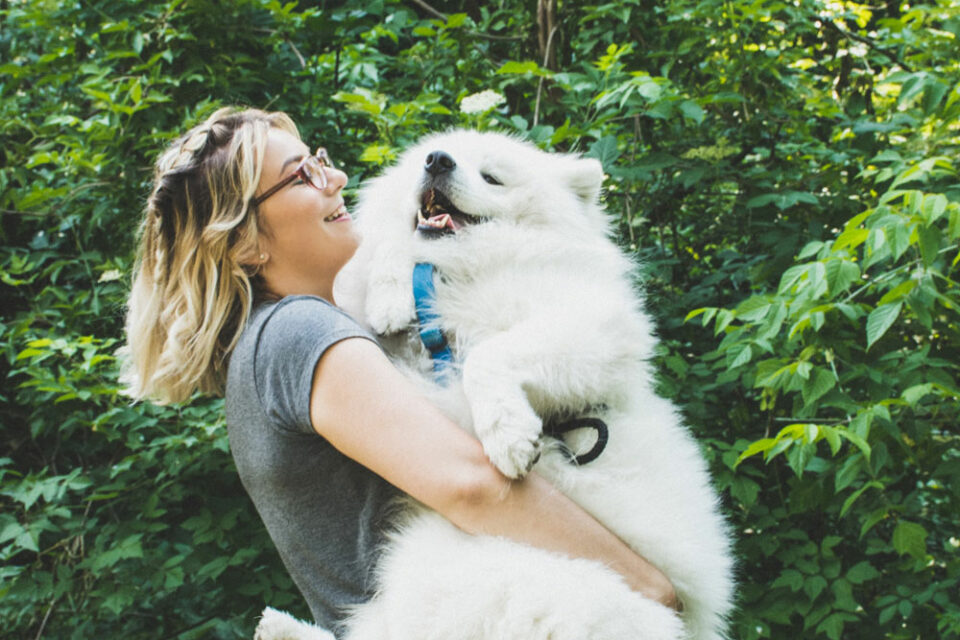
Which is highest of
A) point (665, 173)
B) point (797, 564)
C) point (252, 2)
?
point (252, 2)

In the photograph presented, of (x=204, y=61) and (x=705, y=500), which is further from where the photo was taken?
(x=204, y=61)

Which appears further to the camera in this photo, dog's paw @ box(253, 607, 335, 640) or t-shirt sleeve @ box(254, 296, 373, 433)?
dog's paw @ box(253, 607, 335, 640)

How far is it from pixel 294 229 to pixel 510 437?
83 centimetres

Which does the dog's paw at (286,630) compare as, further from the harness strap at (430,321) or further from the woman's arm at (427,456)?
the harness strap at (430,321)

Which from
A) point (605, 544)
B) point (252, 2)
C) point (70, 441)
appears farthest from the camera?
point (70, 441)

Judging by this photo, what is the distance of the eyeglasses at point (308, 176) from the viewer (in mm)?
1771

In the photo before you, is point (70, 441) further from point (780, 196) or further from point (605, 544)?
point (780, 196)

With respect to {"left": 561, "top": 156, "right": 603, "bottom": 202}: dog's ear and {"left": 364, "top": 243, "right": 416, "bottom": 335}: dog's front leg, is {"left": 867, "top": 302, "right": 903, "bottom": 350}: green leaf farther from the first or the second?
{"left": 364, "top": 243, "right": 416, "bottom": 335}: dog's front leg

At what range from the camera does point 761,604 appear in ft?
9.78

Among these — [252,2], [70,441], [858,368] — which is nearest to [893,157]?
[858,368]

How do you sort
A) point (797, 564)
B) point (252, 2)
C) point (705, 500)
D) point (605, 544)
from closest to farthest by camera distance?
point (605, 544)
point (705, 500)
point (797, 564)
point (252, 2)

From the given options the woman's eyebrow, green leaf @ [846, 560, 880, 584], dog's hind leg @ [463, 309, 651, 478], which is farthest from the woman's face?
green leaf @ [846, 560, 880, 584]

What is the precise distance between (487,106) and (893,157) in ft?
5.20

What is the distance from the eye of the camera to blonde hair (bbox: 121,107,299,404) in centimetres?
172
